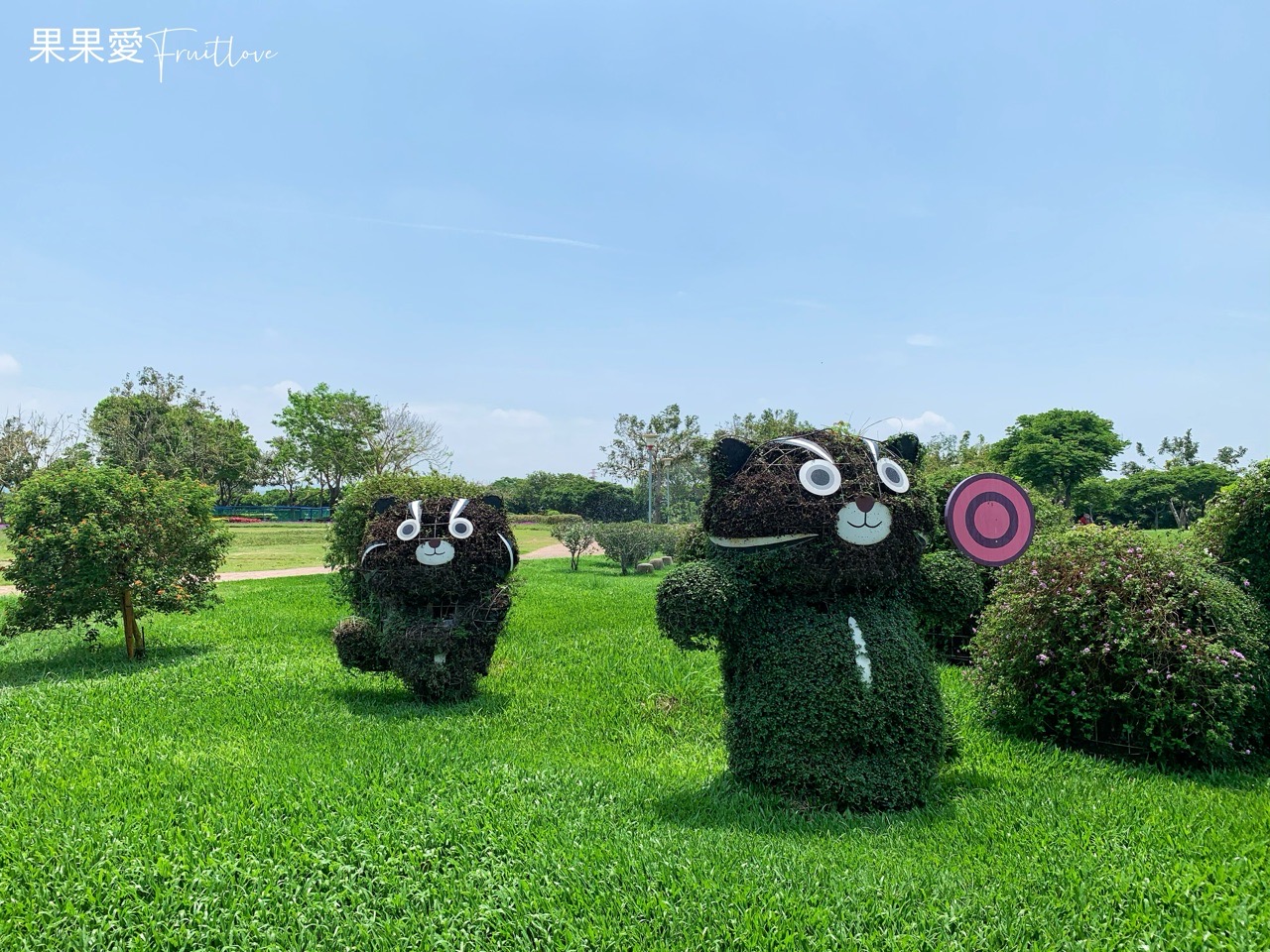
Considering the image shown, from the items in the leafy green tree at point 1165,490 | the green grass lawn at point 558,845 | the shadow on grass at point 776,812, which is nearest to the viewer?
the green grass lawn at point 558,845

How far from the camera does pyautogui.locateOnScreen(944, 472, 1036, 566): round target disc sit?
4.95 metres

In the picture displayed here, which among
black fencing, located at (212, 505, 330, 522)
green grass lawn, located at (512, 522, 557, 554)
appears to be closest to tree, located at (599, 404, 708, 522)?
green grass lawn, located at (512, 522, 557, 554)

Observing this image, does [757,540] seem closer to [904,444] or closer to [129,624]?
[904,444]

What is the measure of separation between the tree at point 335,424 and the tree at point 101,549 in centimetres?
2268

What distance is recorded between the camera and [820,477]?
4551 millimetres

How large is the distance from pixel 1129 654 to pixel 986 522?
158 cm

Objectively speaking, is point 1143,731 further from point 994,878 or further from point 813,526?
point 813,526

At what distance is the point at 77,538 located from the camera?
8.70 m

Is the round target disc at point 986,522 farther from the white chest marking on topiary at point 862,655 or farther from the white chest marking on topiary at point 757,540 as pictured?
the white chest marking on topiary at point 757,540

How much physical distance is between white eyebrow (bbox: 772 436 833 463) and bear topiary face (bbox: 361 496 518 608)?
11.1 ft

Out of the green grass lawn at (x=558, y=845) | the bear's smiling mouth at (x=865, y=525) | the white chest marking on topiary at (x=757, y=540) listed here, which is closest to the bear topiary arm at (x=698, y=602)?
the white chest marking on topiary at (x=757, y=540)

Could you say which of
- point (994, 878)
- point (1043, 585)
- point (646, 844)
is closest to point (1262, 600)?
point (1043, 585)

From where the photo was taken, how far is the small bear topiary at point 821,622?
4391 millimetres

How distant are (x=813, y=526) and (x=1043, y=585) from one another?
2.69 metres
